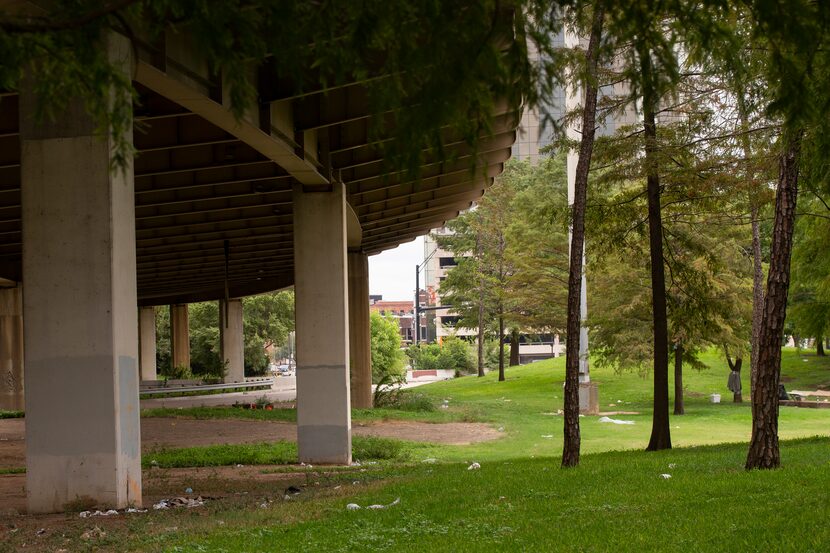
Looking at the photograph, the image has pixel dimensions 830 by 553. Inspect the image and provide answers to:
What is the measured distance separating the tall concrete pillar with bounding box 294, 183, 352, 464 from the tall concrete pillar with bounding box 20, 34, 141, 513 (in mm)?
10384

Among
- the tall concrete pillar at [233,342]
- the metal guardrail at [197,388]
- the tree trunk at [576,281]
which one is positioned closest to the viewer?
the tree trunk at [576,281]

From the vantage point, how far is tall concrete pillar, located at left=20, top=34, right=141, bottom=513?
1345 cm

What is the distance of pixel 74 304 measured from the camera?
44.3 feet

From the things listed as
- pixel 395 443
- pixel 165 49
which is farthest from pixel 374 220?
pixel 165 49

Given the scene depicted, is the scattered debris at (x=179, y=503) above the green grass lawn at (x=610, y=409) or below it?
above

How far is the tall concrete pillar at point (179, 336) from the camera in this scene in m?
77.1

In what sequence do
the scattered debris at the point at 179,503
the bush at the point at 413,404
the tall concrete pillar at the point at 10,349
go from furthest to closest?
the tall concrete pillar at the point at 10,349
the bush at the point at 413,404
the scattered debris at the point at 179,503

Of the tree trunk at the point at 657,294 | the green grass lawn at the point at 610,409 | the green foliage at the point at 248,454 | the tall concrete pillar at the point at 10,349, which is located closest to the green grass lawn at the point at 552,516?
the tree trunk at the point at 657,294

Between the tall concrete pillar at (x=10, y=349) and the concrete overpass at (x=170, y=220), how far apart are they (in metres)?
4.31

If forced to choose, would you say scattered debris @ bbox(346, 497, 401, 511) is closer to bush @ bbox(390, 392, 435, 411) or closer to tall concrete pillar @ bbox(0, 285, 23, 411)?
bush @ bbox(390, 392, 435, 411)

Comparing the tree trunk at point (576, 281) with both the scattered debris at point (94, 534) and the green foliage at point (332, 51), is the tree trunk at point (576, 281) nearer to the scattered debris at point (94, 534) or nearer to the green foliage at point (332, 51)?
the scattered debris at point (94, 534)

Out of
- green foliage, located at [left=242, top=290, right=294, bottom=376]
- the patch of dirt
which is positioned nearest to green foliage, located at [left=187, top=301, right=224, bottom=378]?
green foliage, located at [left=242, top=290, right=294, bottom=376]

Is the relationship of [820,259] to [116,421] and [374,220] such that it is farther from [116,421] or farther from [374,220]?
[116,421]

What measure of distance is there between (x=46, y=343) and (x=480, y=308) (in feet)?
180
